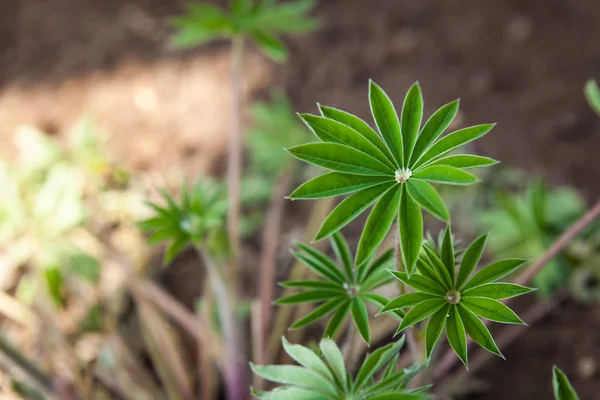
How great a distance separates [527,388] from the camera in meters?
1.23

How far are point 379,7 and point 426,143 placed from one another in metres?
1.57

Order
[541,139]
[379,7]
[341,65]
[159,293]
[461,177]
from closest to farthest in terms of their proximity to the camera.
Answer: [461,177] → [159,293] → [541,139] → [341,65] → [379,7]

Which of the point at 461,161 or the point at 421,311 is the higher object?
the point at 461,161

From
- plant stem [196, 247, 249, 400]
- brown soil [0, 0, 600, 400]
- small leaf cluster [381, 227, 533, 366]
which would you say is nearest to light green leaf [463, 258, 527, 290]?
small leaf cluster [381, 227, 533, 366]

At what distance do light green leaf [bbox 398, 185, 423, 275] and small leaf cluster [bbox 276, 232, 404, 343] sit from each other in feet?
0.37

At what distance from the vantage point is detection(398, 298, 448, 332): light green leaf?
537mm

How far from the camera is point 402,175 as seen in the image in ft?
1.84

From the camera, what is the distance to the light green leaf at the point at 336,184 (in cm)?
55

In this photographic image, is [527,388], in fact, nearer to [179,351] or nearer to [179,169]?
[179,351]

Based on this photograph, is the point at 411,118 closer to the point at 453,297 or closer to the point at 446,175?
the point at 446,175

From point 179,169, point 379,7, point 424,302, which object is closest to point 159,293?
point 179,169

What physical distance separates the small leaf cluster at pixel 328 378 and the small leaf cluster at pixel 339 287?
0.06 meters

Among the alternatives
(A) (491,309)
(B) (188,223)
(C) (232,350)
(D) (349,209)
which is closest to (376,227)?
(D) (349,209)

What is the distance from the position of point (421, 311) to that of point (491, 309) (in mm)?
67
